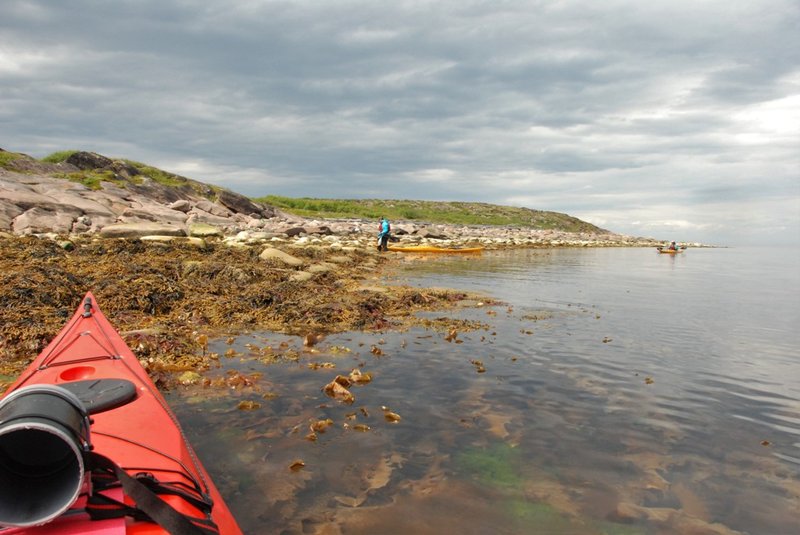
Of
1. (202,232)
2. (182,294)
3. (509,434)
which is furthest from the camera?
(202,232)

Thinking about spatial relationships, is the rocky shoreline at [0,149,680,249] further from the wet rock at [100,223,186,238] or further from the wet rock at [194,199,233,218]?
the wet rock at [194,199,233,218]

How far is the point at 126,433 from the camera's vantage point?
3.39 m

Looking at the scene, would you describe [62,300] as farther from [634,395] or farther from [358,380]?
[634,395]

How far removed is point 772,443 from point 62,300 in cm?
1281

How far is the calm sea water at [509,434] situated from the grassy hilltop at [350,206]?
44106 mm

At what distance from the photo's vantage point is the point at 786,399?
288 inches

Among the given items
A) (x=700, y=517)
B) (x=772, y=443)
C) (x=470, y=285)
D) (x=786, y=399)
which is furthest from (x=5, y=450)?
(x=470, y=285)

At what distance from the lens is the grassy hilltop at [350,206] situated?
4541 centimetres

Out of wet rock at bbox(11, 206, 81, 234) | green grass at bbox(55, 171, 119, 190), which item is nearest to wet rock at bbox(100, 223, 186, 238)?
wet rock at bbox(11, 206, 81, 234)

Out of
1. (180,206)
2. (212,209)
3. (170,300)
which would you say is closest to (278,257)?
(170,300)

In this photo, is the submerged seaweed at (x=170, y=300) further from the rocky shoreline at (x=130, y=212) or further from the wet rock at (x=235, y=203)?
the wet rock at (x=235, y=203)

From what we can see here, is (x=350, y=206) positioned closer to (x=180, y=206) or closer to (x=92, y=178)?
(x=92, y=178)

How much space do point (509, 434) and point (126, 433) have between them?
4153mm

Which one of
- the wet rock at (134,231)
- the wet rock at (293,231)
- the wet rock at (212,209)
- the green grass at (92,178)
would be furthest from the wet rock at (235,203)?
the wet rock at (134,231)
